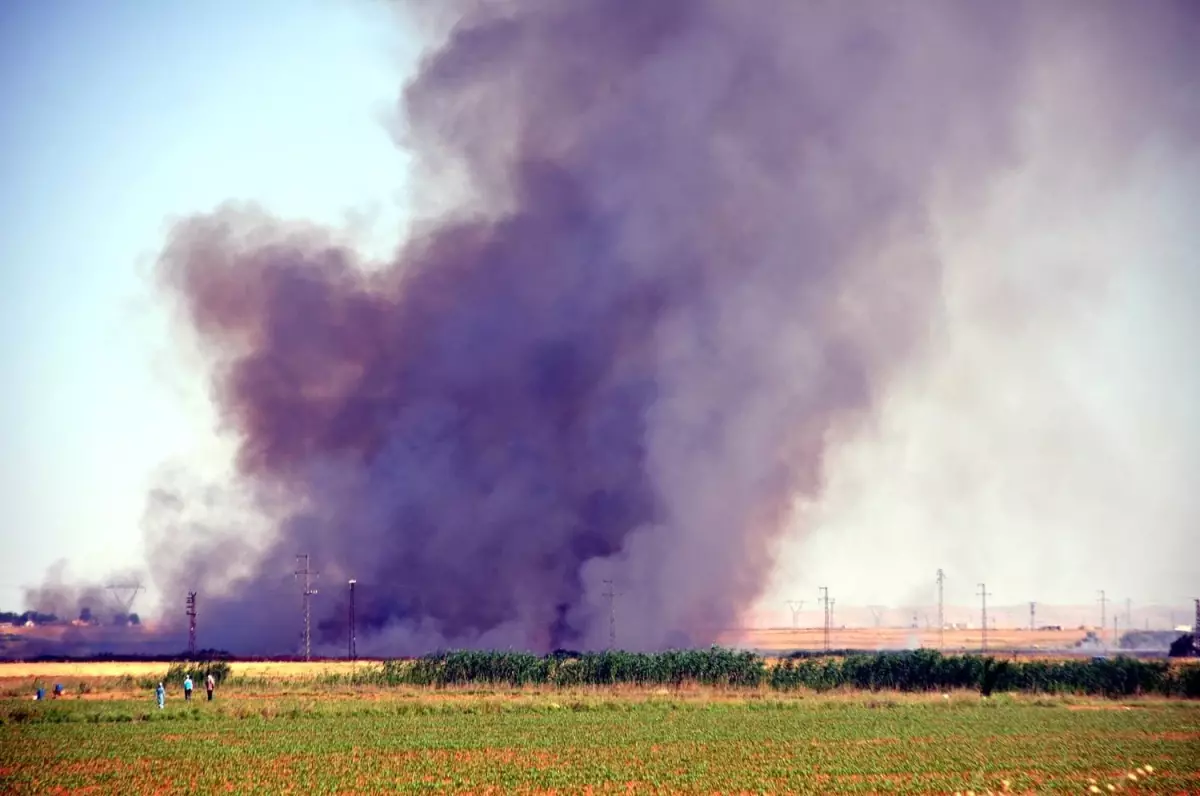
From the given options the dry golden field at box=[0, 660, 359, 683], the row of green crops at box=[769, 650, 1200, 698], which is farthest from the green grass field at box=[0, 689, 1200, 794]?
the dry golden field at box=[0, 660, 359, 683]

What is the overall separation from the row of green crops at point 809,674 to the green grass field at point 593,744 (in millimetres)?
6517

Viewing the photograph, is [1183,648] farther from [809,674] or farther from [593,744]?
[593,744]

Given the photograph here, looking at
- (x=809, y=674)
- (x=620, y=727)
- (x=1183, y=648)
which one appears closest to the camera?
(x=620, y=727)

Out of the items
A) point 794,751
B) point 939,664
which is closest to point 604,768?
point 794,751

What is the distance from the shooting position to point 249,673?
91.5 metres

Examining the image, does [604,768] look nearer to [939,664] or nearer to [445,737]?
[445,737]

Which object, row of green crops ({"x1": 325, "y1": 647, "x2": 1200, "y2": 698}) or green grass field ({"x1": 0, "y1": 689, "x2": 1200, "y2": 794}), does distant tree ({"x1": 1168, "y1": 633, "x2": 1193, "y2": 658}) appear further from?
green grass field ({"x1": 0, "y1": 689, "x2": 1200, "y2": 794})

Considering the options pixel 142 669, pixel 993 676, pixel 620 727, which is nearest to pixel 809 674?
pixel 993 676

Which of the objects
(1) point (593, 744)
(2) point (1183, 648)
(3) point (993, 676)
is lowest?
(2) point (1183, 648)

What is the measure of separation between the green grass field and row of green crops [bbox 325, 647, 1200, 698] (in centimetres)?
652

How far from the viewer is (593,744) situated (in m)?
51.3

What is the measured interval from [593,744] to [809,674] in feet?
110

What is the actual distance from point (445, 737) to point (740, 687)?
106 ft

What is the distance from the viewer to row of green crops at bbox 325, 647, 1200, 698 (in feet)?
268
